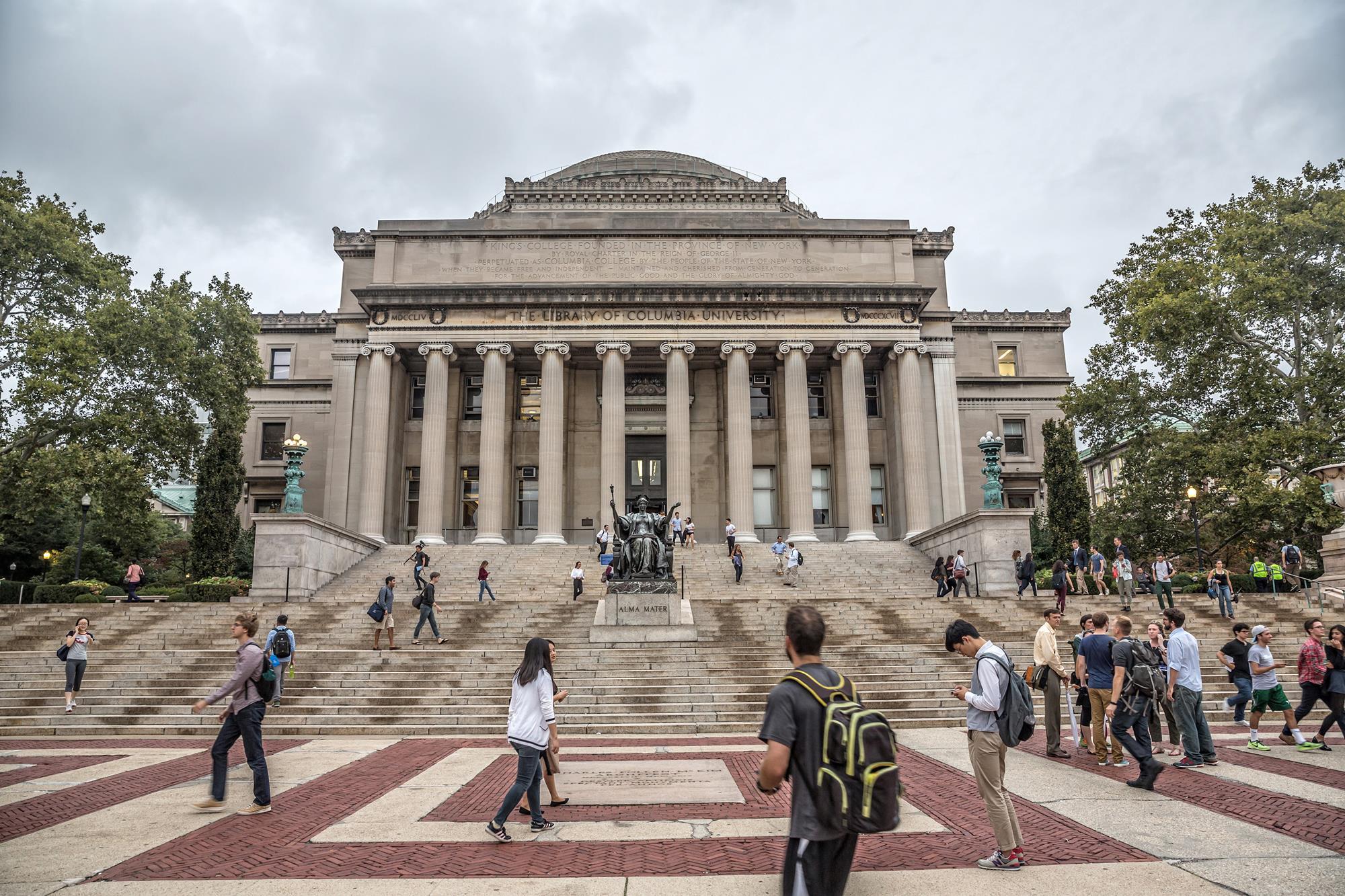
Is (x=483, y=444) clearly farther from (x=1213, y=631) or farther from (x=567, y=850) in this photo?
(x=567, y=850)

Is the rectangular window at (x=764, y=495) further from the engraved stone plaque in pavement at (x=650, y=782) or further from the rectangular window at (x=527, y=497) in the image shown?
the engraved stone plaque in pavement at (x=650, y=782)

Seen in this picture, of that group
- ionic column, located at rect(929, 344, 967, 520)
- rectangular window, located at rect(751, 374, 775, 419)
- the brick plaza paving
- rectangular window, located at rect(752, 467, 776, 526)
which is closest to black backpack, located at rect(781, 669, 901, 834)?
the brick plaza paving

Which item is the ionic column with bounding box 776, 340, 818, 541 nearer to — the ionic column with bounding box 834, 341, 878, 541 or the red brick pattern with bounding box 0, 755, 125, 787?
the ionic column with bounding box 834, 341, 878, 541

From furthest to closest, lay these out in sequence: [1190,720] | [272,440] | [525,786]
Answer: [272,440] < [1190,720] < [525,786]

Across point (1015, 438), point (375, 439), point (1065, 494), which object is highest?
point (1015, 438)

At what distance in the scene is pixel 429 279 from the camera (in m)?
42.6

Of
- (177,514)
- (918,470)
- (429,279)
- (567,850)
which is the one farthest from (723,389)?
(177,514)

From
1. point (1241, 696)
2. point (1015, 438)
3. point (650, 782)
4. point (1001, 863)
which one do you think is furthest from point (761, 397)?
point (1001, 863)

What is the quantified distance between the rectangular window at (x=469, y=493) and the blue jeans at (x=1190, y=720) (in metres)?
36.6

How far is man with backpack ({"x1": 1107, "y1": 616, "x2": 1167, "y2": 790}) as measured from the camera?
30.9 ft

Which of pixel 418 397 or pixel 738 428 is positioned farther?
pixel 418 397

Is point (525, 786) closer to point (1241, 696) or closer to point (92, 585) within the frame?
point (1241, 696)

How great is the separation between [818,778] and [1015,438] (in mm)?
49208

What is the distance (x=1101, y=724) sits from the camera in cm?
1089
